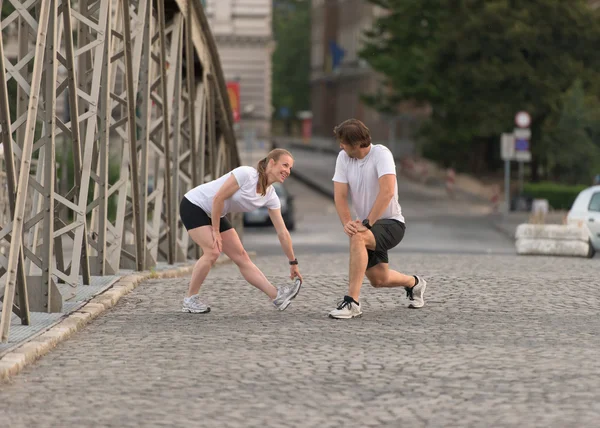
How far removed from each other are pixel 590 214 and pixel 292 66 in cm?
11384

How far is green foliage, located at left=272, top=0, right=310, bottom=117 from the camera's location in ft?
458

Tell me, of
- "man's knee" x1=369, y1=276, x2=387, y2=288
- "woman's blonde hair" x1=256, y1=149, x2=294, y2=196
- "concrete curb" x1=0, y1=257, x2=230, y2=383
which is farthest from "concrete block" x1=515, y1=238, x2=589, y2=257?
"woman's blonde hair" x1=256, y1=149, x2=294, y2=196

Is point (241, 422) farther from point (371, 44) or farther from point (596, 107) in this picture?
point (371, 44)

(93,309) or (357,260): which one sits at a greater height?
(357,260)

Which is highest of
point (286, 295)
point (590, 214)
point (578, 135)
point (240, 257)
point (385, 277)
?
point (240, 257)

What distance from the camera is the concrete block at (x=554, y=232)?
2636cm

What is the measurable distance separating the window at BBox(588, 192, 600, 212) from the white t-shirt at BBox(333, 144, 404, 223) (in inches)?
626

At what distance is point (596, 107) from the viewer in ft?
179

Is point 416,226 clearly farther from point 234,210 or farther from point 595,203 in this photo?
point 234,210

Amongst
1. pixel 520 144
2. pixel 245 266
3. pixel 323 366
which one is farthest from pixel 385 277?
pixel 520 144

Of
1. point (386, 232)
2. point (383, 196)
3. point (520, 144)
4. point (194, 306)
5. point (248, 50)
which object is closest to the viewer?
point (383, 196)

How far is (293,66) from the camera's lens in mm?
140000

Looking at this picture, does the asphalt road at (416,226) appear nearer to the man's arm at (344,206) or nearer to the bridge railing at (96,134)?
the bridge railing at (96,134)

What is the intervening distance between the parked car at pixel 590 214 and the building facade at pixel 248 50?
44485mm
